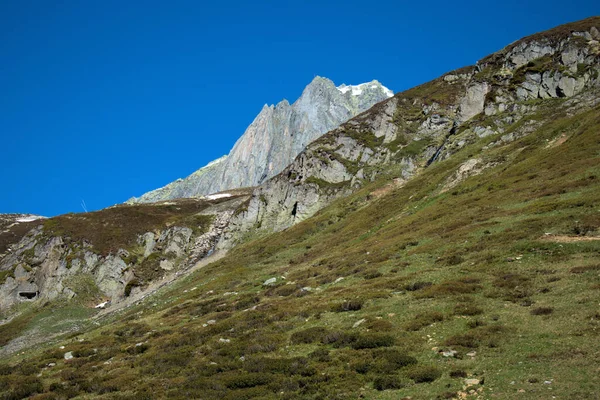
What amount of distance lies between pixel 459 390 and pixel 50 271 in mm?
113299

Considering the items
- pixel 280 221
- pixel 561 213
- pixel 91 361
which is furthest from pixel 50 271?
pixel 561 213

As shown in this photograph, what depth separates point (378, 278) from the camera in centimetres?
3528

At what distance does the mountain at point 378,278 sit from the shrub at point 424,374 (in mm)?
89

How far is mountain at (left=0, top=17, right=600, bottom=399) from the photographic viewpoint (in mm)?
18750

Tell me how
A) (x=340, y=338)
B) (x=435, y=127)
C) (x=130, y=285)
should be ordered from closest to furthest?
(x=340, y=338), (x=130, y=285), (x=435, y=127)

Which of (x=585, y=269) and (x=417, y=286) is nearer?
(x=585, y=269)

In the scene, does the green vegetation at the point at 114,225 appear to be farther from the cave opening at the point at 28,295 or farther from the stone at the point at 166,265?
the cave opening at the point at 28,295

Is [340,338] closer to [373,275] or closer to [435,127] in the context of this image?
[373,275]

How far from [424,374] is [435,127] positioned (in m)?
113

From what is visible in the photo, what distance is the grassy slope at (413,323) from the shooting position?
56.9 feet

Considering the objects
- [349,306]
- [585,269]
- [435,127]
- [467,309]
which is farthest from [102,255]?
[585,269]

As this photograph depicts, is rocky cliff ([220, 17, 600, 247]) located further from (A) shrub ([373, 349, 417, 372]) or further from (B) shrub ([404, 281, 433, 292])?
(A) shrub ([373, 349, 417, 372])

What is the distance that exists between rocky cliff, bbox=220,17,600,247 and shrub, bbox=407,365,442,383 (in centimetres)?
7538

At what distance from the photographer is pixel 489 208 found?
1826 inches
